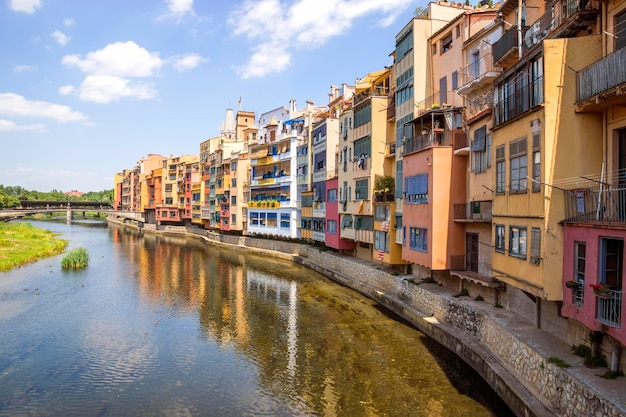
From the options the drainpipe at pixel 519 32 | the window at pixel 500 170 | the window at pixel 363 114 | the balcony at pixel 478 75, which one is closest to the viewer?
the window at pixel 500 170

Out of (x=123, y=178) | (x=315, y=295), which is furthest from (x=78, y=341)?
(x=123, y=178)

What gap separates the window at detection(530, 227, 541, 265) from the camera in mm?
15137

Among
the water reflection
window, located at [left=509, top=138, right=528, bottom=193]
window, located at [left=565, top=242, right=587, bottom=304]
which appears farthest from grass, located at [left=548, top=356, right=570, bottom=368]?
window, located at [left=509, top=138, right=528, bottom=193]

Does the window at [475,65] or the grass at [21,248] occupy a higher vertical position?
the window at [475,65]

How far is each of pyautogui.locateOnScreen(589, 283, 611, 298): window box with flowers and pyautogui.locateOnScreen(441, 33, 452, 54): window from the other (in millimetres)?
19470

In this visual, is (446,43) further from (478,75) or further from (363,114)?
(363,114)

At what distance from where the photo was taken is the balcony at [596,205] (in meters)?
12.5

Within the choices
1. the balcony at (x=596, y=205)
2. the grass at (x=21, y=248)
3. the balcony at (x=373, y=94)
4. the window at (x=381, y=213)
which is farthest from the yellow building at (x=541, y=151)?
A: the grass at (x=21, y=248)

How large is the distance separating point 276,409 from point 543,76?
1408 cm

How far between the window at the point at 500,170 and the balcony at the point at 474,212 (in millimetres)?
3506

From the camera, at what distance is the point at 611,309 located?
1207cm

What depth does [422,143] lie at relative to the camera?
2664 cm

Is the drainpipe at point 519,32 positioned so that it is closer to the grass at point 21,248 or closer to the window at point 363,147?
the window at point 363,147

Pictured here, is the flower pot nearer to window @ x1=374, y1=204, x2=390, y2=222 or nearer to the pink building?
window @ x1=374, y1=204, x2=390, y2=222
